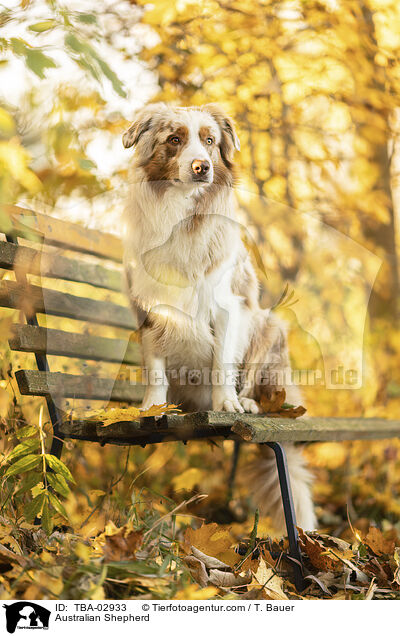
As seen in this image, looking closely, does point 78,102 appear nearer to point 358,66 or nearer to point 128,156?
point 128,156

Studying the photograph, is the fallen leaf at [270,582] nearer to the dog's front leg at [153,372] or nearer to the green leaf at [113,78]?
the dog's front leg at [153,372]

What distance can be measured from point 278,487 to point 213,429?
27.0 inches

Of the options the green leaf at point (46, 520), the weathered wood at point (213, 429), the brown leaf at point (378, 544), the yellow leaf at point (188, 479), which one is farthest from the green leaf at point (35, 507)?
the yellow leaf at point (188, 479)

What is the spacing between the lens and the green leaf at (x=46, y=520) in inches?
54.1

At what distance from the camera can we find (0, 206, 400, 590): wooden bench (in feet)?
4.61

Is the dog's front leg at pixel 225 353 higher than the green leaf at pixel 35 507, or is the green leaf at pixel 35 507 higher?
the dog's front leg at pixel 225 353

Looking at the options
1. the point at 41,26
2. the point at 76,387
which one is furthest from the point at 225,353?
the point at 41,26

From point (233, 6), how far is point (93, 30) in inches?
30.7

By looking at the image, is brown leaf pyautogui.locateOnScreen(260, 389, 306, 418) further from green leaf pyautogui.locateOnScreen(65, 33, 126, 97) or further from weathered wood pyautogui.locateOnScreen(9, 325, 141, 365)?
green leaf pyautogui.locateOnScreen(65, 33, 126, 97)

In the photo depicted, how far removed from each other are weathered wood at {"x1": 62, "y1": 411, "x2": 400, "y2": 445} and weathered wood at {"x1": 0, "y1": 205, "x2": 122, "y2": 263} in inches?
26.0

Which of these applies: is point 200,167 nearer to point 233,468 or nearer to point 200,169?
point 200,169

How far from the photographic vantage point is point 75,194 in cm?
193
